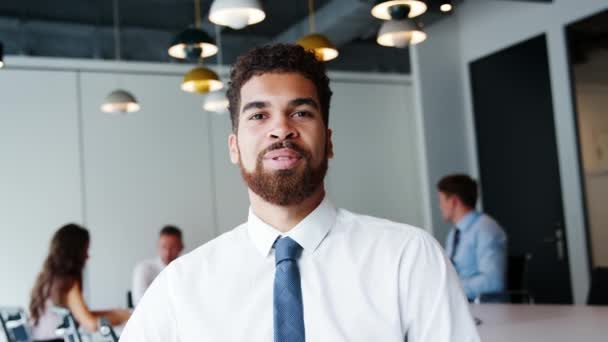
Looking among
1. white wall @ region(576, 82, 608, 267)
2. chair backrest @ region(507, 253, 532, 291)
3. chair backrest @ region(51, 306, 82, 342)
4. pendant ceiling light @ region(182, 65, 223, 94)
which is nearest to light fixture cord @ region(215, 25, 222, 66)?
pendant ceiling light @ region(182, 65, 223, 94)

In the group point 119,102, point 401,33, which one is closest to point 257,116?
point 401,33

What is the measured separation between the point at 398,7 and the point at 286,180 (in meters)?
2.30

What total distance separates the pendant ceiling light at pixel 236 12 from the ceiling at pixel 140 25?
2787 millimetres

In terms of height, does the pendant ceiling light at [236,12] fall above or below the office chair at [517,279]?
above

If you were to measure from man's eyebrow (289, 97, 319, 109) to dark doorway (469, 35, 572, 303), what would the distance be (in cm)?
525

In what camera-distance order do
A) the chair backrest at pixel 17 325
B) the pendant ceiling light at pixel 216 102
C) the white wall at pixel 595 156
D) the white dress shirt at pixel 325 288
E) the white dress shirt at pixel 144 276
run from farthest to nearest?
the white wall at pixel 595 156, the pendant ceiling light at pixel 216 102, the white dress shirt at pixel 144 276, the chair backrest at pixel 17 325, the white dress shirt at pixel 325 288

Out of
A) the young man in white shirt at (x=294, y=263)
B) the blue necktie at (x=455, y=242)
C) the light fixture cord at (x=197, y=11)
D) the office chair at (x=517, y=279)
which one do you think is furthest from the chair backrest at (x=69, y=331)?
the light fixture cord at (x=197, y=11)

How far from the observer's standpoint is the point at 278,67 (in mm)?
1492

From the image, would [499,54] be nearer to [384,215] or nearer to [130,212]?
[384,215]

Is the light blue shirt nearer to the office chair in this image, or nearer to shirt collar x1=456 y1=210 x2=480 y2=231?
shirt collar x1=456 y1=210 x2=480 y2=231

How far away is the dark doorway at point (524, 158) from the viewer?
6309 millimetres

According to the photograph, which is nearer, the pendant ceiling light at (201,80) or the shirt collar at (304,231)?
the shirt collar at (304,231)

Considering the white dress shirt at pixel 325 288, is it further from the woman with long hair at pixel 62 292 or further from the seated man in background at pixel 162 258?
the seated man in background at pixel 162 258

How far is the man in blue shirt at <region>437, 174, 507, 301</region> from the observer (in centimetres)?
436
